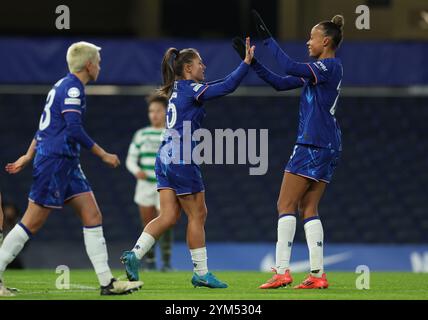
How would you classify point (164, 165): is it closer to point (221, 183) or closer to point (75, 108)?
point (75, 108)

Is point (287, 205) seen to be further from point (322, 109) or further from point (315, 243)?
point (322, 109)

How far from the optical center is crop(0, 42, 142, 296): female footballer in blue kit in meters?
7.38

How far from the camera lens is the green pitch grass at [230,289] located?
24.8 feet

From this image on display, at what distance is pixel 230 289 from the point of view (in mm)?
8242

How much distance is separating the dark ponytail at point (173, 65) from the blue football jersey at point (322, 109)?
92 centimetres

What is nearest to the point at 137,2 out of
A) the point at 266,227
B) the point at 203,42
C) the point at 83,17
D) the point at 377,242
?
the point at 83,17

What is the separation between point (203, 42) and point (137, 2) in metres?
2.47

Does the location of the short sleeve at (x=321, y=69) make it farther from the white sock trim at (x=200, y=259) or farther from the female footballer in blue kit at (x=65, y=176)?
the female footballer in blue kit at (x=65, y=176)

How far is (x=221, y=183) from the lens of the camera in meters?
16.2

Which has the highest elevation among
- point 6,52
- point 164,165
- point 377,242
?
point 6,52

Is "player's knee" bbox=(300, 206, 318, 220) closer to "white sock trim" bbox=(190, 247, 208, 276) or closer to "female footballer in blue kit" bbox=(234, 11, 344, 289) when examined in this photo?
"female footballer in blue kit" bbox=(234, 11, 344, 289)

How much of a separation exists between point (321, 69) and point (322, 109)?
1.02 feet

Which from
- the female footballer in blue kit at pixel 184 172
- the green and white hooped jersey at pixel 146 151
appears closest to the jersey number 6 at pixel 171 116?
the female footballer in blue kit at pixel 184 172

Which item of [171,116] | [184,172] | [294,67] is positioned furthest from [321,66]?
[184,172]
